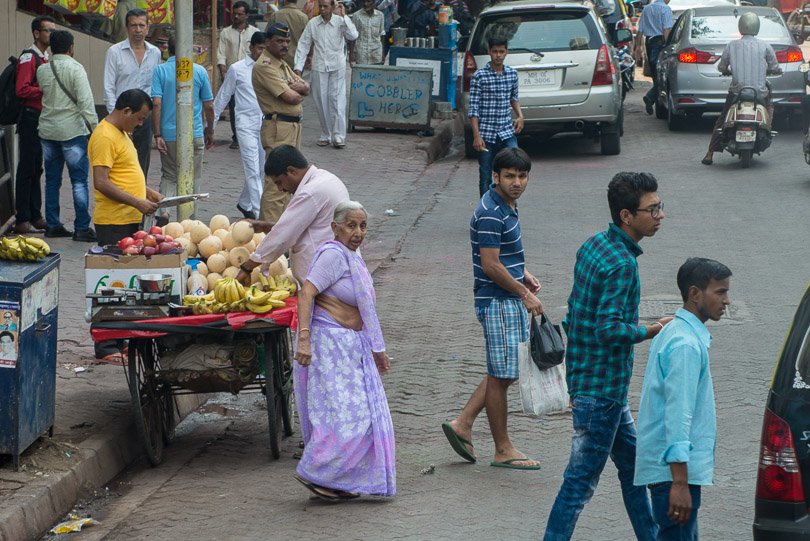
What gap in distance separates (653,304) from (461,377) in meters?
2.26

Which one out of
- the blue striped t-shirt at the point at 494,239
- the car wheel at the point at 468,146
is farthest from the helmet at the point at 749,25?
the blue striped t-shirt at the point at 494,239

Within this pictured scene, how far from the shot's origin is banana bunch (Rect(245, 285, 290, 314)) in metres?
6.76

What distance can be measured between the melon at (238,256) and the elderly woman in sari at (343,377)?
53.7 inches

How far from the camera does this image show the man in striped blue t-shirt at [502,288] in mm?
6559

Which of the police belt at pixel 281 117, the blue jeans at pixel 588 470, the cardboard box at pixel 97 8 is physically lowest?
the blue jeans at pixel 588 470

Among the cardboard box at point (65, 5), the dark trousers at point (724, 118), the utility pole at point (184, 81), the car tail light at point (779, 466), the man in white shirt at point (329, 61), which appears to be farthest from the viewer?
the man in white shirt at point (329, 61)

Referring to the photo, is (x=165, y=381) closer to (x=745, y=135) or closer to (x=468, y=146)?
(x=745, y=135)

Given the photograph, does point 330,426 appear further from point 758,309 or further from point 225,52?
point 225,52

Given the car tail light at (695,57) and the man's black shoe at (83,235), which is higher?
the car tail light at (695,57)

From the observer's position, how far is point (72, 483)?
6598 millimetres

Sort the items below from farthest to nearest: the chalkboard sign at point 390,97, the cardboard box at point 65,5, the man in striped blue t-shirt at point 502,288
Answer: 1. the chalkboard sign at point 390,97
2. the cardboard box at point 65,5
3. the man in striped blue t-shirt at point 502,288

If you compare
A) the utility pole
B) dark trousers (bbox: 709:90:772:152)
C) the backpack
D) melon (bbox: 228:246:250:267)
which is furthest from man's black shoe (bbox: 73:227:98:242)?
dark trousers (bbox: 709:90:772:152)

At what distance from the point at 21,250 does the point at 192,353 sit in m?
1.07

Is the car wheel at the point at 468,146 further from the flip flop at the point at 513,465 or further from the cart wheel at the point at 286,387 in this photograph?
the flip flop at the point at 513,465
